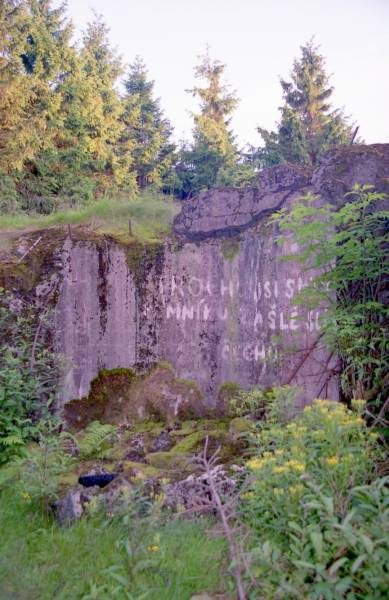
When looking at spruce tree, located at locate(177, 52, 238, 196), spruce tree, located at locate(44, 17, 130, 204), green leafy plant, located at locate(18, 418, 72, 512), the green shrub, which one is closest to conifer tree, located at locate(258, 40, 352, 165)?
spruce tree, located at locate(177, 52, 238, 196)

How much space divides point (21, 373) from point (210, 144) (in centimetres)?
1739

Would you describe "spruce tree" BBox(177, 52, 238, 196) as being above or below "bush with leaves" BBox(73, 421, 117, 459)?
above

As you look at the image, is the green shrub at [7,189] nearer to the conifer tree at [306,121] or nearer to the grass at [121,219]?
the grass at [121,219]

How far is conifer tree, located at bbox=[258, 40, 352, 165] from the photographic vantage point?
2038 centimetres

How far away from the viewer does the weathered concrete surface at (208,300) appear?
206 inches

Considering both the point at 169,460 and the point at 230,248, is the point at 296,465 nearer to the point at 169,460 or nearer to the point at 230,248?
the point at 169,460

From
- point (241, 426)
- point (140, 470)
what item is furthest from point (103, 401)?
point (140, 470)

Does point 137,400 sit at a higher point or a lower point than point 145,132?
lower

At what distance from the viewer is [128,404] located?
603cm

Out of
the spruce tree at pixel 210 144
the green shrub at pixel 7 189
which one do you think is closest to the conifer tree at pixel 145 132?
the spruce tree at pixel 210 144

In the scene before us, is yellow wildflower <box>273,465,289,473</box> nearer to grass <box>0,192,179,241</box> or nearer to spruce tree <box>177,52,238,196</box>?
grass <box>0,192,179,241</box>

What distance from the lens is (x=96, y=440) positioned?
17.1 ft

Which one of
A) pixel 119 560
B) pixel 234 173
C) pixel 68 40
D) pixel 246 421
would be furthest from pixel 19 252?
pixel 234 173

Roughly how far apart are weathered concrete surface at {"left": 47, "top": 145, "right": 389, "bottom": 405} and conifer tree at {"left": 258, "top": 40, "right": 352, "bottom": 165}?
589 inches
